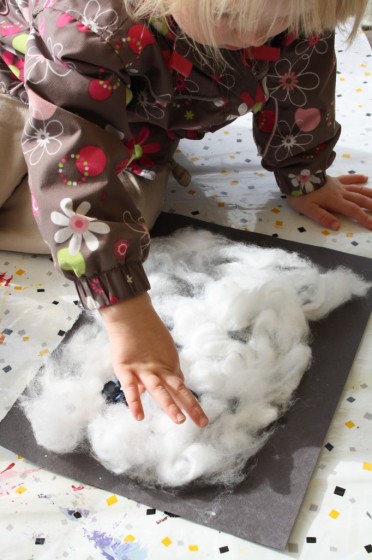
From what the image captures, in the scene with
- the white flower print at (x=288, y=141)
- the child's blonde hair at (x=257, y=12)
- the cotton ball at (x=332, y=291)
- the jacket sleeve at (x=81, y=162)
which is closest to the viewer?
the child's blonde hair at (x=257, y=12)

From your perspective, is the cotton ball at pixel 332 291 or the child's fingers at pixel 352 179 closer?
the cotton ball at pixel 332 291

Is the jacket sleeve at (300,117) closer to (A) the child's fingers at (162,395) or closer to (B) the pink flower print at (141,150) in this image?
(B) the pink flower print at (141,150)

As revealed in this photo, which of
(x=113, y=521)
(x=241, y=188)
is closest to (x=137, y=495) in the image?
(x=113, y=521)

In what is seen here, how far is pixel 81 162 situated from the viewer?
0.74 meters

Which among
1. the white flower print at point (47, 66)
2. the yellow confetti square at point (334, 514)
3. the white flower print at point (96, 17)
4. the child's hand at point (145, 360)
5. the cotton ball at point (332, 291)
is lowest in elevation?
the yellow confetti square at point (334, 514)

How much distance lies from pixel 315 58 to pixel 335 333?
0.39 meters

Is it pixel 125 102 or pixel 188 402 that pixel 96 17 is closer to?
pixel 125 102

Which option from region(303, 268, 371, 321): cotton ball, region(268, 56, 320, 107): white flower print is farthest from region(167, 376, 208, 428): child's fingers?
region(268, 56, 320, 107): white flower print

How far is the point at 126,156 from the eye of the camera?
2.60 feet

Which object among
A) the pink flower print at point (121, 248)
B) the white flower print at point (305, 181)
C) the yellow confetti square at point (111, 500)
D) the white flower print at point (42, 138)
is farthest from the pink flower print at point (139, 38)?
the yellow confetti square at point (111, 500)

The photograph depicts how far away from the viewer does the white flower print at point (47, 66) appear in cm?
75

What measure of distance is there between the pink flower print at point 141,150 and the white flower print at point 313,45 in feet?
0.78

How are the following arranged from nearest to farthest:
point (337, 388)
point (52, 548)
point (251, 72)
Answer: point (52, 548) < point (337, 388) < point (251, 72)

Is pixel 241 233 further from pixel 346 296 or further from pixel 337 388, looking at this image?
pixel 337 388
